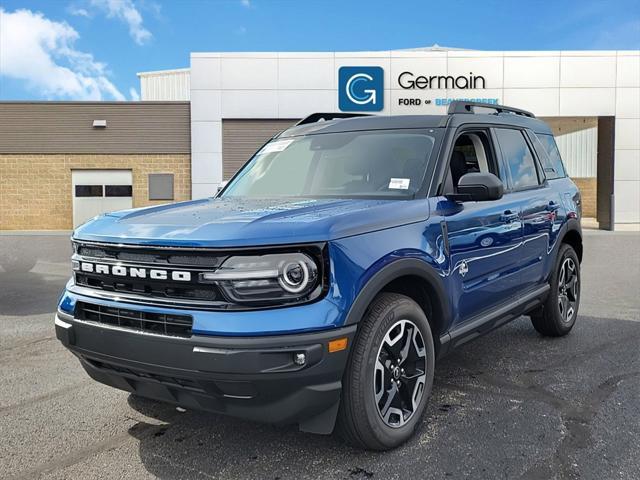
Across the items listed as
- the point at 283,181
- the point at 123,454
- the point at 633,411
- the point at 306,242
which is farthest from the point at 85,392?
the point at 633,411

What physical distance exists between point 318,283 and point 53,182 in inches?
888

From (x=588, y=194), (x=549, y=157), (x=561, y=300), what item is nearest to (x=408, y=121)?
(x=549, y=157)

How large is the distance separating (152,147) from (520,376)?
20.0 metres

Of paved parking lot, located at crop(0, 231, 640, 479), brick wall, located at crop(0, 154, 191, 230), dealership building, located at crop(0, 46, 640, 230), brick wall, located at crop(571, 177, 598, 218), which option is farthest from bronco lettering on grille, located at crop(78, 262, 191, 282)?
brick wall, located at crop(571, 177, 598, 218)

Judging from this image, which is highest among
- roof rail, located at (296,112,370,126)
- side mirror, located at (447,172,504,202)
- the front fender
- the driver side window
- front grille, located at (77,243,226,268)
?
roof rail, located at (296,112,370,126)

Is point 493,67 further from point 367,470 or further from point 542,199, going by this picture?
point 367,470

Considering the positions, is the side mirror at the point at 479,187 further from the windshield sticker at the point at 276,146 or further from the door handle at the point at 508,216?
the windshield sticker at the point at 276,146

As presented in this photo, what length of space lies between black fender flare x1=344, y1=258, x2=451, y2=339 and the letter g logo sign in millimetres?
18376

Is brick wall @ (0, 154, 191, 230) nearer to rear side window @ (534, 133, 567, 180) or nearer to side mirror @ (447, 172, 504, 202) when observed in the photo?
rear side window @ (534, 133, 567, 180)

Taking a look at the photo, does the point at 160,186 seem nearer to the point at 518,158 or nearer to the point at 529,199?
the point at 518,158

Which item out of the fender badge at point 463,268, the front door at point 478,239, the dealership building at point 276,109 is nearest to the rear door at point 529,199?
the front door at point 478,239

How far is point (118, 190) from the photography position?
73.9 feet

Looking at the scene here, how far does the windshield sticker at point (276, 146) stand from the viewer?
14.9ft

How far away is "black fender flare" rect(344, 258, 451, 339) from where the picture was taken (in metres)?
2.76
